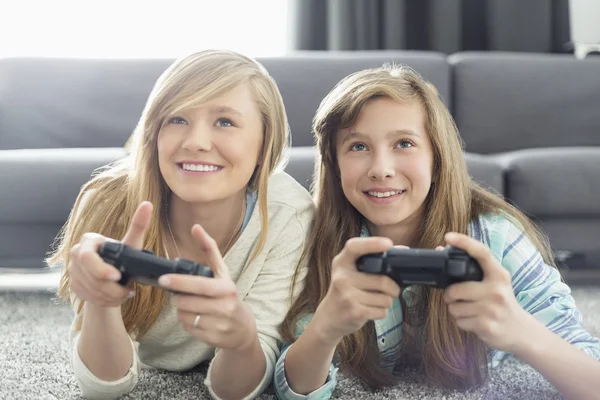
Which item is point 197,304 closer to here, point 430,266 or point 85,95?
point 430,266

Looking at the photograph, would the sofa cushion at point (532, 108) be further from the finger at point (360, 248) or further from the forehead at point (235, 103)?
the finger at point (360, 248)

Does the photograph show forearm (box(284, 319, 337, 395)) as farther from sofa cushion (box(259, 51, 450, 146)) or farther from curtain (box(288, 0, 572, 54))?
curtain (box(288, 0, 572, 54))

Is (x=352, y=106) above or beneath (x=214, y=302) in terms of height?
above

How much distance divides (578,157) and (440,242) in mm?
873

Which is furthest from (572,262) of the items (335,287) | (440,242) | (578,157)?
(335,287)

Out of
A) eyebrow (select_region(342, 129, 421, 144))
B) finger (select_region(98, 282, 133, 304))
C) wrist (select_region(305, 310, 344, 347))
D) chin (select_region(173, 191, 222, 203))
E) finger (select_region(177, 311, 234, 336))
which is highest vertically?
eyebrow (select_region(342, 129, 421, 144))

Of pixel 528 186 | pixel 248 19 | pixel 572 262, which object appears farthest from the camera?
pixel 248 19

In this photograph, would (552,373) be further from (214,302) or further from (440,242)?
(214,302)

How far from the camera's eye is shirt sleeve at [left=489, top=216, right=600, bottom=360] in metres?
1.03

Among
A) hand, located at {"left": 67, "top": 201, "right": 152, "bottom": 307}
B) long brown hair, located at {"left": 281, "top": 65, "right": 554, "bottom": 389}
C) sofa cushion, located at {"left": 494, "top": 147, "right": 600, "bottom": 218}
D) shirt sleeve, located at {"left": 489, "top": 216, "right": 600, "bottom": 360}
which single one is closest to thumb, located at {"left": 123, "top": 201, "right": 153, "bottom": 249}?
hand, located at {"left": 67, "top": 201, "right": 152, "bottom": 307}

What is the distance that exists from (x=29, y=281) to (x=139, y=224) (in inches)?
55.9

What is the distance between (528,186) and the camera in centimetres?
178

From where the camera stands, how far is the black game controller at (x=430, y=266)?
0.74 metres

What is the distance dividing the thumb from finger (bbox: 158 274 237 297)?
9 centimetres
